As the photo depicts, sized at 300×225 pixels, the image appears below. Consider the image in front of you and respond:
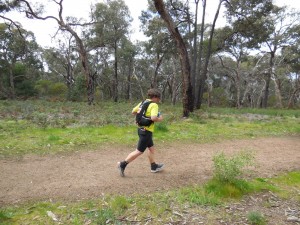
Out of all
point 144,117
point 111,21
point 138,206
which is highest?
point 111,21

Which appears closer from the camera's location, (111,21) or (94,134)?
(94,134)

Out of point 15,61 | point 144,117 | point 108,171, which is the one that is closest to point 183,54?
point 144,117

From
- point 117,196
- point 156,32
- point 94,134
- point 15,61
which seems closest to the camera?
point 117,196

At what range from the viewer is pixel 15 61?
36.0m

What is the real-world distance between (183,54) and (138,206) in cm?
945

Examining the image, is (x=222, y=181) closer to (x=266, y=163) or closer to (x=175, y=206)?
(x=175, y=206)

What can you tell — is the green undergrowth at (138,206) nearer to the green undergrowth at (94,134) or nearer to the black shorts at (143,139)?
the black shorts at (143,139)

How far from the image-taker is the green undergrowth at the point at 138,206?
351 centimetres

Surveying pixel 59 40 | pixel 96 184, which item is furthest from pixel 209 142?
pixel 59 40

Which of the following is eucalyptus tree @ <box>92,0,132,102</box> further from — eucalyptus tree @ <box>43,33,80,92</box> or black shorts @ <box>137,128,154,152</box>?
black shorts @ <box>137,128,154,152</box>

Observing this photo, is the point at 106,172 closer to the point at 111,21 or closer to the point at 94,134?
the point at 94,134

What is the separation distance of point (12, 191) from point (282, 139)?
313 inches

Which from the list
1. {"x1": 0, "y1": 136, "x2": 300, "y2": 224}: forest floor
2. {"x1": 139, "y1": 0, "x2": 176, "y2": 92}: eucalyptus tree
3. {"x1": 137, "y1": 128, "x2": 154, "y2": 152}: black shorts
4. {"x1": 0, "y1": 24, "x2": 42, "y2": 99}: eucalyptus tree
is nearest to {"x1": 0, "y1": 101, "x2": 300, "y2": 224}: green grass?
{"x1": 0, "y1": 136, "x2": 300, "y2": 224}: forest floor

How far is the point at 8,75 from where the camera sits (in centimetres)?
3544
